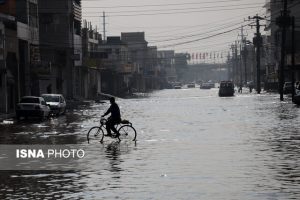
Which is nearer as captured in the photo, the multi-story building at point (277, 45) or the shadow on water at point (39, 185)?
the shadow on water at point (39, 185)

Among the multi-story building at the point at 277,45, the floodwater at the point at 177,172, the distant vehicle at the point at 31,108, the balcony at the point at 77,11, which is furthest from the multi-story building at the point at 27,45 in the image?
the floodwater at the point at 177,172

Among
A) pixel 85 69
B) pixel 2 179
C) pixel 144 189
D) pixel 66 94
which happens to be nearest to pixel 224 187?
pixel 144 189

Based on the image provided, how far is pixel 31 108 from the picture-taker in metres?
51.2

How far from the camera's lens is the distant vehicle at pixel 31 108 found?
168 ft

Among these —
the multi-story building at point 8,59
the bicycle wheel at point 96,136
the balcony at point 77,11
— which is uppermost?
the balcony at point 77,11

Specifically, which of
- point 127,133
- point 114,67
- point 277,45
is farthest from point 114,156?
point 114,67

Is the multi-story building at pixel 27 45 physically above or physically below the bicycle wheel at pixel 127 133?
above

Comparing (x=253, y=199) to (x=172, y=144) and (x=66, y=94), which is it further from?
(x=66, y=94)

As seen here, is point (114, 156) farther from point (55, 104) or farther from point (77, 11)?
point (77, 11)

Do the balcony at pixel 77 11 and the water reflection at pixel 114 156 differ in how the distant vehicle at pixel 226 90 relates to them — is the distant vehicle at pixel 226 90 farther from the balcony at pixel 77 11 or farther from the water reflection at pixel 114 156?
the water reflection at pixel 114 156

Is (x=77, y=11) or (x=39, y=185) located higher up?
(x=77, y=11)

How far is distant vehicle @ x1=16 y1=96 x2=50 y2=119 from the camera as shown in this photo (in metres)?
51.2

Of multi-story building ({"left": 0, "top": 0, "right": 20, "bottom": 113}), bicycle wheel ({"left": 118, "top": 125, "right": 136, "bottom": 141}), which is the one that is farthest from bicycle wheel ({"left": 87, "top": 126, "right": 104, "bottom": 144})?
multi-story building ({"left": 0, "top": 0, "right": 20, "bottom": 113})

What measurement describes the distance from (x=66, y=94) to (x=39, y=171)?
269 ft
